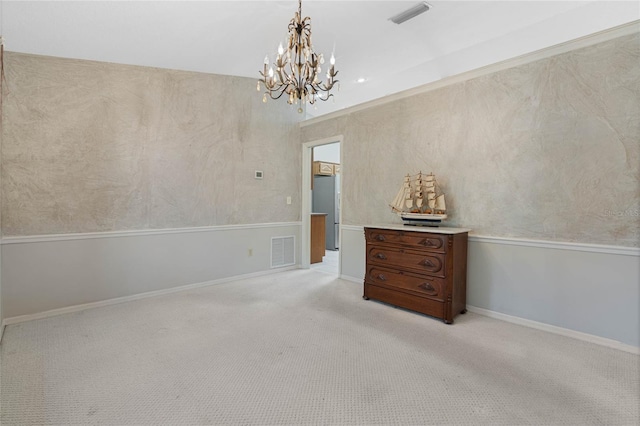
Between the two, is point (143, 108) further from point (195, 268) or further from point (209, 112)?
point (195, 268)

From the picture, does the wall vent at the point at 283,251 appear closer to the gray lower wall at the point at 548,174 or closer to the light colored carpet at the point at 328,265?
the light colored carpet at the point at 328,265

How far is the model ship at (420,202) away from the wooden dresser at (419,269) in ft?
0.78

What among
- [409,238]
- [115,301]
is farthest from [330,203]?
[115,301]

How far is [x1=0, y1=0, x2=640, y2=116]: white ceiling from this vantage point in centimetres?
266

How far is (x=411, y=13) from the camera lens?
2.96m

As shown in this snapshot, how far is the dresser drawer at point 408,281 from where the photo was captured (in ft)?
9.94

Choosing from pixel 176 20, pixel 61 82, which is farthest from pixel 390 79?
pixel 61 82

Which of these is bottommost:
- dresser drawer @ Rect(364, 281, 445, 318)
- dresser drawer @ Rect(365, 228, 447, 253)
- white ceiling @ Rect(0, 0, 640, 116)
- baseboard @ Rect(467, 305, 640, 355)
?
baseboard @ Rect(467, 305, 640, 355)

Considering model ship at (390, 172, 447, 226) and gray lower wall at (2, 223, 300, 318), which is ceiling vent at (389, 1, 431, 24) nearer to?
model ship at (390, 172, 447, 226)

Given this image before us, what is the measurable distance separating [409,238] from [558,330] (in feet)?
5.00

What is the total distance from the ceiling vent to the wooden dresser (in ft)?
7.01

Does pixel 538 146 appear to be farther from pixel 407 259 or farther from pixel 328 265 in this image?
pixel 328 265

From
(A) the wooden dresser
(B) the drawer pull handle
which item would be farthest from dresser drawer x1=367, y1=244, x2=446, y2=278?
(B) the drawer pull handle

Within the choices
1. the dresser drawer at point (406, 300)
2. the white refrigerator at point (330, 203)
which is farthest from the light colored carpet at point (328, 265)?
the dresser drawer at point (406, 300)
